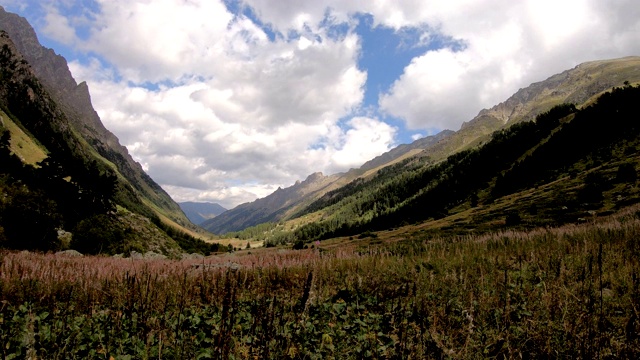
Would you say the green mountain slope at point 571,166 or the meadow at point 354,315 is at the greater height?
the green mountain slope at point 571,166

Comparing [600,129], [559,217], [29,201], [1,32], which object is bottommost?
[559,217]

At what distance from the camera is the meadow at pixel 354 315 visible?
393cm

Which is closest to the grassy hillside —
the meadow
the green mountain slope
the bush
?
the green mountain slope

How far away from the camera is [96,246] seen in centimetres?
3628

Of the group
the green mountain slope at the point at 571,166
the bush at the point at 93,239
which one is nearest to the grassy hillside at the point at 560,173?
the green mountain slope at the point at 571,166

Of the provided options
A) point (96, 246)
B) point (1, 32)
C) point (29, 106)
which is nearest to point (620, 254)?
A: point (96, 246)

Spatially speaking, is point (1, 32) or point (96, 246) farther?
point (1, 32)

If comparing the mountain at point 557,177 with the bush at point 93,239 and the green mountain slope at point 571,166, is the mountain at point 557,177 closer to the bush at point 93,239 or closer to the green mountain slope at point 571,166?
the green mountain slope at point 571,166

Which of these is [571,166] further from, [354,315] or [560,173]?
[354,315]

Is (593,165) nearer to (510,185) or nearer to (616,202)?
(510,185)

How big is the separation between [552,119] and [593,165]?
62255 millimetres

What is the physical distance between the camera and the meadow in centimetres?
393

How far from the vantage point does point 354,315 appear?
629cm

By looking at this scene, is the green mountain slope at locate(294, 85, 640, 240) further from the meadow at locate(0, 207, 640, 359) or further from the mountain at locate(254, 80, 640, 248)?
the meadow at locate(0, 207, 640, 359)
